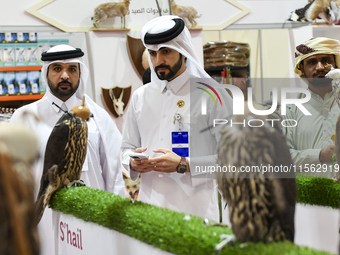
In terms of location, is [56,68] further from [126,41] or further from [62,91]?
[126,41]

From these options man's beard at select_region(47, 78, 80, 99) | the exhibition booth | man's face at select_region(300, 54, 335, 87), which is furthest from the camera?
the exhibition booth

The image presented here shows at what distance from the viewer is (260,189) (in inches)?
33.9

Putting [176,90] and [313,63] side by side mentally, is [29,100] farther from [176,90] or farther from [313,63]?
[313,63]

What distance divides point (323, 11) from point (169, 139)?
4.09m

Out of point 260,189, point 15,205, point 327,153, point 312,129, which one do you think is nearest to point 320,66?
point 312,129

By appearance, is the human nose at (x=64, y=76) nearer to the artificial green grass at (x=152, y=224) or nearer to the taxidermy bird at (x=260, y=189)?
the artificial green grass at (x=152, y=224)

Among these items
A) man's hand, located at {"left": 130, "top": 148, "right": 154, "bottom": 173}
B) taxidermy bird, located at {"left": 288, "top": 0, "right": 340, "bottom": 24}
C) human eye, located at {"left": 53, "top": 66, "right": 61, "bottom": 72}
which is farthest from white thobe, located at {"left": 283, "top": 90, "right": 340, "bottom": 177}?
taxidermy bird, located at {"left": 288, "top": 0, "right": 340, "bottom": 24}

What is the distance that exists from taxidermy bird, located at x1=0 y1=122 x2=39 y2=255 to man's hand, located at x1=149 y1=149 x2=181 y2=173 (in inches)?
45.3

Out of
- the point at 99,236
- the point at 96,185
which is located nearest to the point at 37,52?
the point at 96,185

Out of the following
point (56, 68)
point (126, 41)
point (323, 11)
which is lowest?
point (56, 68)

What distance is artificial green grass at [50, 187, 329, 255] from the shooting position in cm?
85

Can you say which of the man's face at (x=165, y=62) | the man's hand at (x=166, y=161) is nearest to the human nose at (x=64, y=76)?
the man's face at (x=165, y=62)

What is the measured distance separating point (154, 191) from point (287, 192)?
1249 mm

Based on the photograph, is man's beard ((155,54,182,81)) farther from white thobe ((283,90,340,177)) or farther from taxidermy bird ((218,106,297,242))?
taxidermy bird ((218,106,297,242))
